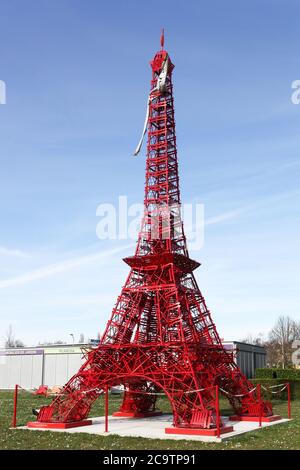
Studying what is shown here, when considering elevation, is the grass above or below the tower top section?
below

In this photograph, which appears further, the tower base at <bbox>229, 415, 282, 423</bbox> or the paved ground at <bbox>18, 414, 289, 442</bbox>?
the tower base at <bbox>229, 415, 282, 423</bbox>

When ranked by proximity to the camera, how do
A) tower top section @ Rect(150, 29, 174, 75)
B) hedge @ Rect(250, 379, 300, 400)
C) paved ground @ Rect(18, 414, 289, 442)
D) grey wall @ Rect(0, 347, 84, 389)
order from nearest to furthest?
paved ground @ Rect(18, 414, 289, 442) → tower top section @ Rect(150, 29, 174, 75) → hedge @ Rect(250, 379, 300, 400) → grey wall @ Rect(0, 347, 84, 389)

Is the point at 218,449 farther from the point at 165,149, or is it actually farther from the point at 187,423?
the point at 165,149

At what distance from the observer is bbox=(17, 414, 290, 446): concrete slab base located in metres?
22.5

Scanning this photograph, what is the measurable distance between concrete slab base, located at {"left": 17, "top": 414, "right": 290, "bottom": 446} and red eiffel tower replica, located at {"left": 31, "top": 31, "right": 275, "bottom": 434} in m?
0.81

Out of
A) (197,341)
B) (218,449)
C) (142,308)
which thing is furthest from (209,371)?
(218,449)

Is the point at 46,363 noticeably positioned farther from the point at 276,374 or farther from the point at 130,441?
the point at 130,441

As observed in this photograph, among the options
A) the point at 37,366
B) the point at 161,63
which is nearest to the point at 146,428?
the point at 161,63

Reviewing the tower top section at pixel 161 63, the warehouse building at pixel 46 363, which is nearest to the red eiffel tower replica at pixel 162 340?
the tower top section at pixel 161 63

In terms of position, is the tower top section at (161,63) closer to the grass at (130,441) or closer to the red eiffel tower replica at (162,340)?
the red eiffel tower replica at (162,340)

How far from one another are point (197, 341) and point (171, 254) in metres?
5.49

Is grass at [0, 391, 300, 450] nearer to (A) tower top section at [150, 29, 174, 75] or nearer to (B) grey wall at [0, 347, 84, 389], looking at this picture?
(A) tower top section at [150, 29, 174, 75]

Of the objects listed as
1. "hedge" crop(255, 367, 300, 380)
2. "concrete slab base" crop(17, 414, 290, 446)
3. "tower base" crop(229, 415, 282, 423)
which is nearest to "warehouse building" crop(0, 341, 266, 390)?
"hedge" crop(255, 367, 300, 380)

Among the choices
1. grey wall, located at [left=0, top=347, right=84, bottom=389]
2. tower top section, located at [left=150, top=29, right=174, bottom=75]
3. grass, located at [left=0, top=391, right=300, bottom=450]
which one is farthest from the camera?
grey wall, located at [left=0, top=347, right=84, bottom=389]
